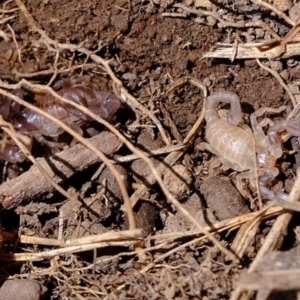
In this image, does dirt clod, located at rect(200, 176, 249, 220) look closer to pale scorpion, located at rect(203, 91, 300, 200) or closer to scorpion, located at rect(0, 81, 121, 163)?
pale scorpion, located at rect(203, 91, 300, 200)

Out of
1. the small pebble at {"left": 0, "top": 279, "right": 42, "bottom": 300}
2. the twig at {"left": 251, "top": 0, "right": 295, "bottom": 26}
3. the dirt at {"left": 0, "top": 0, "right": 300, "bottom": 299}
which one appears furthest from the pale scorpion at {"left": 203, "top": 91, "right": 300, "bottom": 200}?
the small pebble at {"left": 0, "top": 279, "right": 42, "bottom": 300}

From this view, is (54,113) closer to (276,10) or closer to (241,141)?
(241,141)

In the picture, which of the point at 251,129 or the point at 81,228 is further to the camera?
the point at 251,129

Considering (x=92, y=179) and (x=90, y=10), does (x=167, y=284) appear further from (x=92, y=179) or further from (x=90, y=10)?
(x=90, y=10)

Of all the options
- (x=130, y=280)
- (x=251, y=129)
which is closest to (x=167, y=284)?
(x=130, y=280)

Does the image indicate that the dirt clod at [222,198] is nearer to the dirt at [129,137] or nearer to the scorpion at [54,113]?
the dirt at [129,137]
